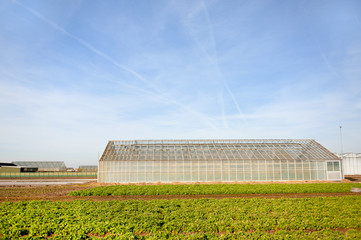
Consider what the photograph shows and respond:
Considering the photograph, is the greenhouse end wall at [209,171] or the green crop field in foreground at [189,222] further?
the greenhouse end wall at [209,171]

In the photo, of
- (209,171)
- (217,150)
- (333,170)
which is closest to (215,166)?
(209,171)

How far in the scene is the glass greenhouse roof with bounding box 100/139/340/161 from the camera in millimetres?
49062

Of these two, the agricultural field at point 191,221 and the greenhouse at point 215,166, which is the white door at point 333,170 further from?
the agricultural field at point 191,221

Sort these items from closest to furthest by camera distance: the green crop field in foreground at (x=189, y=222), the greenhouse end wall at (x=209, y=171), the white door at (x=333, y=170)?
the green crop field in foreground at (x=189, y=222), the greenhouse end wall at (x=209, y=171), the white door at (x=333, y=170)

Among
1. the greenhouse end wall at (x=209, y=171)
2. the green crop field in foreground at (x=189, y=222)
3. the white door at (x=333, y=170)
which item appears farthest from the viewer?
the white door at (x=333, y=170)

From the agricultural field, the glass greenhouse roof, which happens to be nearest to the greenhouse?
the glass greenhouse roof

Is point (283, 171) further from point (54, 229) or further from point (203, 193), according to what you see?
point (54, 229)

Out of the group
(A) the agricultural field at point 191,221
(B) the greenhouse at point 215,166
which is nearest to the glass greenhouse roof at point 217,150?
(B) the greenhouse at point 215,166

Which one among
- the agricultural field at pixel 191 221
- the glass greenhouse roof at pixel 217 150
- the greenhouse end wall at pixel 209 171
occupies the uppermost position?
the glass greenhouse roof at pixel 217 150

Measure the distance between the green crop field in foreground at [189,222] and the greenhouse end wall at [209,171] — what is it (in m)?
23.9

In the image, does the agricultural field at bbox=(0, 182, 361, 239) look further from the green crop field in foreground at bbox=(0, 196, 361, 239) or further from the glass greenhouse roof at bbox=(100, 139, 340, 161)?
the glass greenhouse roof at bbox=(100, 139, 340, 161)

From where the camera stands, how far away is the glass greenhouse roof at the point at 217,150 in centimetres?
4906

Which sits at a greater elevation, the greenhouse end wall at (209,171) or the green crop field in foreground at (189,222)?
the greenhouse end wall at (209,171)

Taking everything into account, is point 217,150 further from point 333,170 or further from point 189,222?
point 189,222
